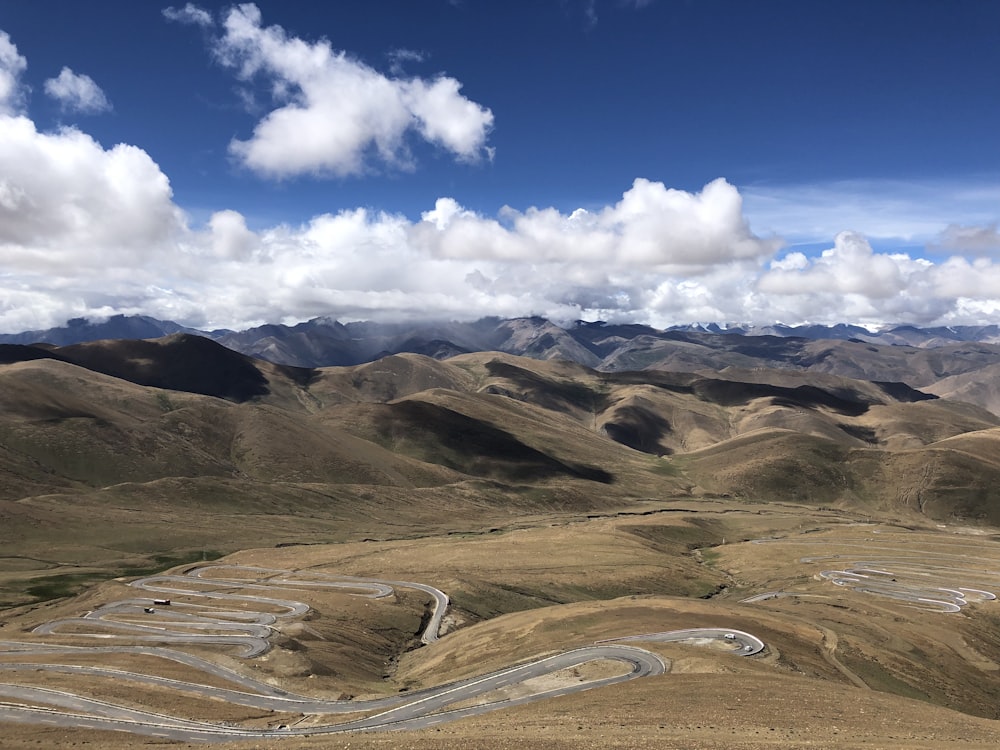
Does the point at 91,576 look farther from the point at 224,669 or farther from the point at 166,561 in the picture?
the point at 224,669

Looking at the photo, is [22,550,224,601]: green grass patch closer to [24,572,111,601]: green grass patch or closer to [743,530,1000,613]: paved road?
[24,572,111,601]: green grass patch

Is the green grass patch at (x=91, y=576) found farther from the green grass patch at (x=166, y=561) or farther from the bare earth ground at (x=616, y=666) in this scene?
the bare earth ground at (x=616, y=666)

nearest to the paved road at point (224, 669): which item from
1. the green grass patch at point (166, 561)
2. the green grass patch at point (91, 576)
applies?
the green grass patch at point (91, 576)

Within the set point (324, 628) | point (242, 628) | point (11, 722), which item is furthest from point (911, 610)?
point (11, 722)

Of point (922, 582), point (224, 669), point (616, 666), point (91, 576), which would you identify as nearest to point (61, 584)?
point (91, 576)

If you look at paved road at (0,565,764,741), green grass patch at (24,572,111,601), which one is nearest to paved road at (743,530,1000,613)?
paved road at (0,565,764,741)

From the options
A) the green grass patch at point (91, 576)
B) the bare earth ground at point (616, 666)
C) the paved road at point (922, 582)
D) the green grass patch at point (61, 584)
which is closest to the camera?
the bare earth ground at point (616, 666)

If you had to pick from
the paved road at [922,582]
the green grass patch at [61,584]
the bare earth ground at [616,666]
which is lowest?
the paved road at [922,582]
